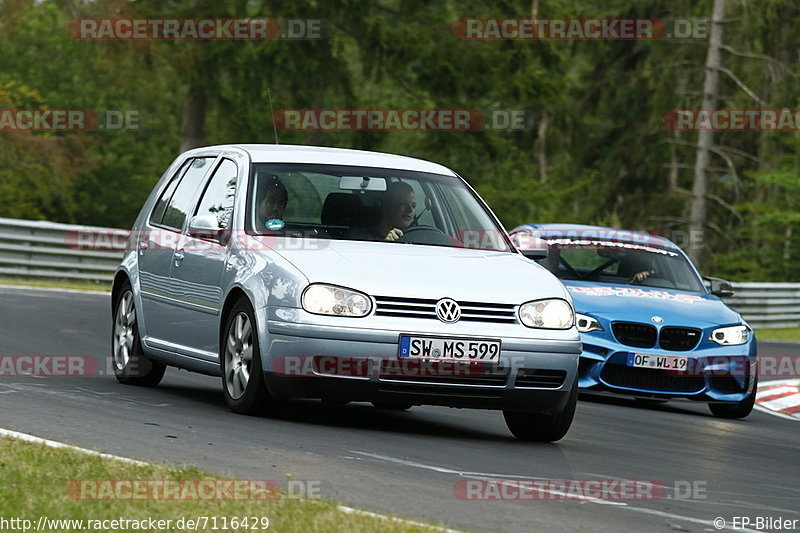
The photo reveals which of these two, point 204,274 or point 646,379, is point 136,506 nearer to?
point 204,274

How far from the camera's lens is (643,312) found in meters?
13.7

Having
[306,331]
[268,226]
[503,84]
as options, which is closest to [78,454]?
[306,331]

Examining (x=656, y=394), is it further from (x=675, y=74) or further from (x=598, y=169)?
(x=598, y=169)

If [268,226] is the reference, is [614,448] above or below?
below

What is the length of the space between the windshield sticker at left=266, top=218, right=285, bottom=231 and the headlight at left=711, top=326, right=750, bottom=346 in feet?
17.3

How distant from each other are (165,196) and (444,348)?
3.49m

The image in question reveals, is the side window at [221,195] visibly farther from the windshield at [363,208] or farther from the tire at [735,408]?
the tire at [735,408]

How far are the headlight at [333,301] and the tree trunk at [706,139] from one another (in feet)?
96.7

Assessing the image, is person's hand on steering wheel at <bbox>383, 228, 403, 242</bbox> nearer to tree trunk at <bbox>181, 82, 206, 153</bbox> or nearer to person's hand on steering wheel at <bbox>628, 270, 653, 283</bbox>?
person's hand on steering wheel at <bbox>628, 270, 653, 283</bbox>

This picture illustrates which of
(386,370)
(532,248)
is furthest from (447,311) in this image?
(532,248)

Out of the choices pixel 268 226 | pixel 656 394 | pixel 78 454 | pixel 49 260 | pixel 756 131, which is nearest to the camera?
pixel 78 454

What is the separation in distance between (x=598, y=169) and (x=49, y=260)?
29.4 m

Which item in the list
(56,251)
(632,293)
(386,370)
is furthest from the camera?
(56,251)

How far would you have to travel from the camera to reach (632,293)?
14188 millimetres
